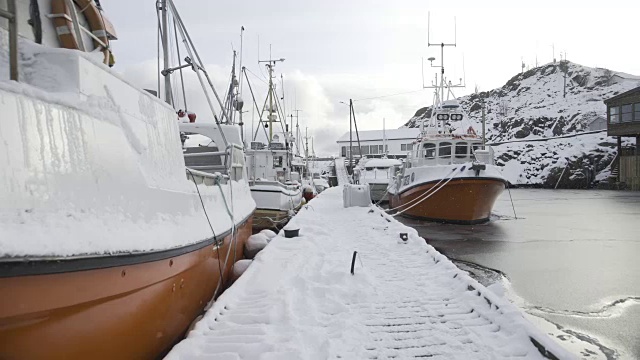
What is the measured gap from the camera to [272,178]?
65.8 feet

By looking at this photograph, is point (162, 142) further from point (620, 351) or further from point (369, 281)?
point (620, 351)

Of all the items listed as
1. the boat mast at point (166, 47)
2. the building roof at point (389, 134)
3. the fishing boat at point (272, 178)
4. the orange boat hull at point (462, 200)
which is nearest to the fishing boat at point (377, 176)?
the fishing boat at point (272, 178)

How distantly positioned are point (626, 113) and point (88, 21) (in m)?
40.1

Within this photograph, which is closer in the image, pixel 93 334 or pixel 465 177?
pixel 93 334

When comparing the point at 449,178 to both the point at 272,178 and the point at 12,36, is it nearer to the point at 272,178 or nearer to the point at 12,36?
the point at 272,178

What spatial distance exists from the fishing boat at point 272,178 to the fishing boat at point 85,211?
8748mm

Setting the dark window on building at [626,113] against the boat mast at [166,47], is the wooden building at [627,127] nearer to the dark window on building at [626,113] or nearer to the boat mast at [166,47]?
the dark window on building at [626,113]

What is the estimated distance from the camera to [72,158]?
9.32ft

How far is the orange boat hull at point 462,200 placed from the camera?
14.5 m

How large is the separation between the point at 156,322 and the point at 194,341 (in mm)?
410

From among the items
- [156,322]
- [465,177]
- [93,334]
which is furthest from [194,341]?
[465,177]

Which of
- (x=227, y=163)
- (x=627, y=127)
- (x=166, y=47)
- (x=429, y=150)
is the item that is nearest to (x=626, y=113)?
(x=627, y=127)

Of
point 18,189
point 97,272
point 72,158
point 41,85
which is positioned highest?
point 41,85

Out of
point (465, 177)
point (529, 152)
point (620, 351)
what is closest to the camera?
point (620, 351)
